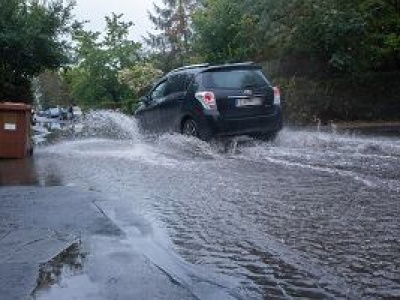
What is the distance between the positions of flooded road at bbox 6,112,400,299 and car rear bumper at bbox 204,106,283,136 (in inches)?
15.7

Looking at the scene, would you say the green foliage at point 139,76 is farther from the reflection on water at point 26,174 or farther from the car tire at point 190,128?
the reflection on water at point 26,174

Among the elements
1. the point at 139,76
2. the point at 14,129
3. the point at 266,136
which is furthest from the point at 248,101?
the point at 139,76

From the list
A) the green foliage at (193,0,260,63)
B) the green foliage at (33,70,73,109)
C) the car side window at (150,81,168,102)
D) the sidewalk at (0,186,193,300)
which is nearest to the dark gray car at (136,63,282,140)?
the car side window at (150,81,168,102)

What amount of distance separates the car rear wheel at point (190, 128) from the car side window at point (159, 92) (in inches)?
61.0

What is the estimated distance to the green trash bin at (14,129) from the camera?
484 inches

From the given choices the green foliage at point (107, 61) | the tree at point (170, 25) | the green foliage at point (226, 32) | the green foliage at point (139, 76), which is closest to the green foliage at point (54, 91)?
the tree at point (170, 25)

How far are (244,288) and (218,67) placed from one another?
870 cm

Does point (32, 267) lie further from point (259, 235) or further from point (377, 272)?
point (377, 272)

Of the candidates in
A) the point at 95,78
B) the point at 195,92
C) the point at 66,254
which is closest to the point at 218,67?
the point at 195,92

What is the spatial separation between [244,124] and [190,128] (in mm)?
1203

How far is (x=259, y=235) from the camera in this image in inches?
208

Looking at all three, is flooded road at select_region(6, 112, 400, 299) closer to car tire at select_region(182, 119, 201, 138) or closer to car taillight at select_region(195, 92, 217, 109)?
car tire at select_region(182, 119, 201, 138)

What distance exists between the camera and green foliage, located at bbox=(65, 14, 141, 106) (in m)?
52.5

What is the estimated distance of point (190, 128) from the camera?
12.6m
